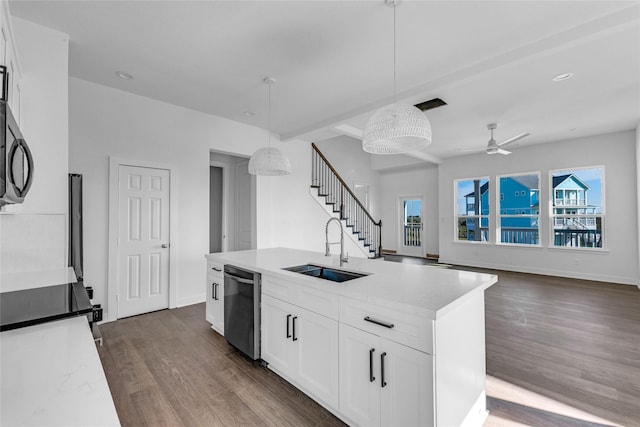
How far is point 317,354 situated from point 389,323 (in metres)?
0.68

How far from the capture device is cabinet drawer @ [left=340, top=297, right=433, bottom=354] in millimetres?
1423

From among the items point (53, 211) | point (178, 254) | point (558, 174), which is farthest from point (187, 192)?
point (558, 174)

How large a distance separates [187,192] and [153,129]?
96 centimetres

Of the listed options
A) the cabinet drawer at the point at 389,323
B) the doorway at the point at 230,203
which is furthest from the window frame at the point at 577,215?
the cabinet drawer at the point at 389,323

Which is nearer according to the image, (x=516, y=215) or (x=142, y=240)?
(x=142, y=240)

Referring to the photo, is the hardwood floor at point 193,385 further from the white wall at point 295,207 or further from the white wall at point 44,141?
the white wall at point 295,207

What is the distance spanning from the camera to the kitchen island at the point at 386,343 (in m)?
1.45

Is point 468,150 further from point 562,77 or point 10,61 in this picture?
point 10,61

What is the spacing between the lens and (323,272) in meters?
2.56

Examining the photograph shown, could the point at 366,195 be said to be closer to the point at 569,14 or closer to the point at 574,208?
the point at 574,208

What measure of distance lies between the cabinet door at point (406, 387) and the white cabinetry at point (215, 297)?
2.05m

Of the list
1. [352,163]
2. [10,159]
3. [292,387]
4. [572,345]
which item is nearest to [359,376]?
[292,387]

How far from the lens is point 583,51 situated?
2.81m

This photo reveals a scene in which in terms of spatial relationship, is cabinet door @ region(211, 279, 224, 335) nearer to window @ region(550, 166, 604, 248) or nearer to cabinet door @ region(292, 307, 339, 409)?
cabinet door @ region(292, 307, 339, 409)
